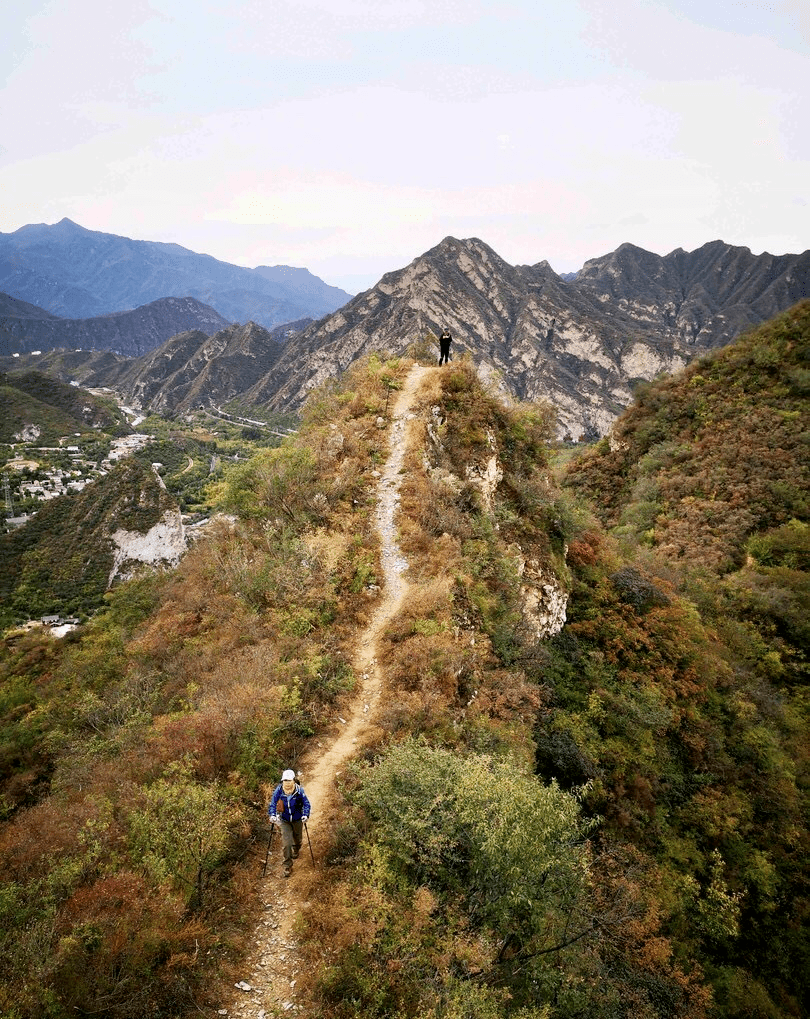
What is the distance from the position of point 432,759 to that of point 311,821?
2.71 meters

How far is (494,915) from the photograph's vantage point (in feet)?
21.7

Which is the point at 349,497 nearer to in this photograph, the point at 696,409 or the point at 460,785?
the point at 460,785

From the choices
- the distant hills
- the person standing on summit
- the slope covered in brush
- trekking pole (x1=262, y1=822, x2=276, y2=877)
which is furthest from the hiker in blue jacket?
the distant hills

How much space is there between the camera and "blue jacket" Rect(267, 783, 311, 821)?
24.5 feet

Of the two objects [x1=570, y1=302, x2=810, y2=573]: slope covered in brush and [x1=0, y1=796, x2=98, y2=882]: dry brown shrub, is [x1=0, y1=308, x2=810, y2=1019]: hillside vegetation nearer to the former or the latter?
[x1=0, y1=796, x2=98, y2=882]: dry brown shrub

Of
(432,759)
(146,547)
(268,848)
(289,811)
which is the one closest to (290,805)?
(289,811)

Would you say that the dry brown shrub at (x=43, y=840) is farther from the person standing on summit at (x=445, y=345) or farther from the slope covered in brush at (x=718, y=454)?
the slope covered in brush at (x=718, y=454)

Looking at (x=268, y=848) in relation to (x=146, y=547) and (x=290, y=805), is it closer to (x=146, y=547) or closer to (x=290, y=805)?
(x=290, y=805)

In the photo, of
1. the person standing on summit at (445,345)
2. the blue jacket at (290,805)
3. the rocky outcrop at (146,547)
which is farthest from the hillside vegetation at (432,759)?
the rocky outcrop at (146,547)

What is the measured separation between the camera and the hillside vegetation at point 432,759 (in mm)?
6191

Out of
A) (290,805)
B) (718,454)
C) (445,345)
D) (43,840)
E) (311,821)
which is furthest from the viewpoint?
(718,454)

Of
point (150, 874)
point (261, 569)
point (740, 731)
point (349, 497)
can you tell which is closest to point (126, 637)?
point (261, 569)

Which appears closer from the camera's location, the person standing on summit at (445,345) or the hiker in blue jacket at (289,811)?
the hiker in blue jacket at (289,811)

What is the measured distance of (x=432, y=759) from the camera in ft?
25.9
